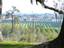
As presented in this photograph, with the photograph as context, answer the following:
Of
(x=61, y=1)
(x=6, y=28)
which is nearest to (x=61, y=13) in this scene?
(x=61, y=1)

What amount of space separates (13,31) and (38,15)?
629mm

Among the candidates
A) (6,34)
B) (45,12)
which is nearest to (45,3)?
(45,12)

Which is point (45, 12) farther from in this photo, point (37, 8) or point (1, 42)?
point (1, 42)

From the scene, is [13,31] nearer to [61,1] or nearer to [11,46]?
[11,46]

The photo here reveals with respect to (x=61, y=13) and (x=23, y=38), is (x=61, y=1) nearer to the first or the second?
(x=61, y=13)

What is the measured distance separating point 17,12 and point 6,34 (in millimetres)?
522

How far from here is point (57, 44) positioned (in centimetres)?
1425

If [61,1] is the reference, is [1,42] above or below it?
below

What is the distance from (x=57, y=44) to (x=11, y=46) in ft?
3.19

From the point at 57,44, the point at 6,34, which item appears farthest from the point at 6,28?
the point at 57,44

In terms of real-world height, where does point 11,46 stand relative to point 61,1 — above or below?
below

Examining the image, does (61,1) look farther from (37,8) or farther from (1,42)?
(1,42)

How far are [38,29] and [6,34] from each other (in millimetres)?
687

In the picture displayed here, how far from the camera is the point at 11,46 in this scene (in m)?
14.2
